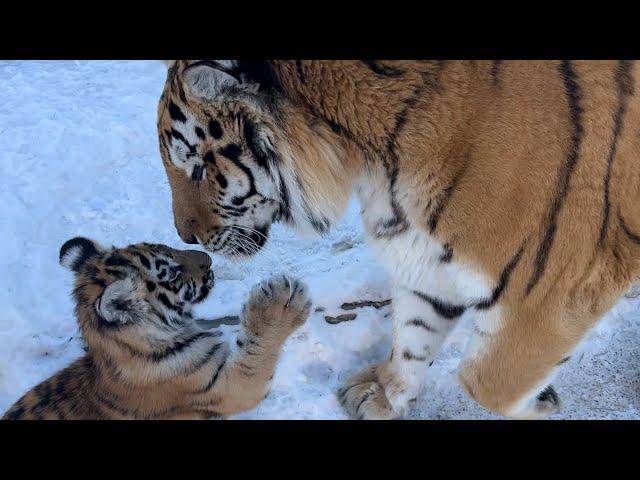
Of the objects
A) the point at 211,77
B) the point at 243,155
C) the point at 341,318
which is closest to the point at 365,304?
the point at 341,318

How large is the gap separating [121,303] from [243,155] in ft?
1.76

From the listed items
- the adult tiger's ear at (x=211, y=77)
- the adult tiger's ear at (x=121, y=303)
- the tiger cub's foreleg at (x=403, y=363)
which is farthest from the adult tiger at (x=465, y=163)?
the adult tiger's ear at (x=121, y=303)

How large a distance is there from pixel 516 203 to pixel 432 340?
21.5 inches

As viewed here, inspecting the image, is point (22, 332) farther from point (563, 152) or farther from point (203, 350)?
point (563, 152)

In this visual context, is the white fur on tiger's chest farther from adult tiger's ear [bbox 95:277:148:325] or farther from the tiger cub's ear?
the tiger cub's ear

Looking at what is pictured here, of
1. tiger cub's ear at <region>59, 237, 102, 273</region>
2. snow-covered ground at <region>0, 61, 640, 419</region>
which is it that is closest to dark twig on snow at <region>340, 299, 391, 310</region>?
snow-covered ground at <region>0, 61, 640, 419</region>

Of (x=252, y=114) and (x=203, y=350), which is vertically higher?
(x=252, y=114)

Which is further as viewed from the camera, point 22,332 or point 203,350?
point 22,332

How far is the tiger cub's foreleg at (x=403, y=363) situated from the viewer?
1521 millimetres

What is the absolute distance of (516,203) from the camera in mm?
1146

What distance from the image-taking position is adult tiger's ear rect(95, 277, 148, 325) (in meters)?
1.46
